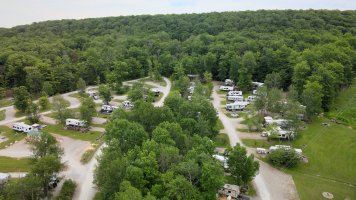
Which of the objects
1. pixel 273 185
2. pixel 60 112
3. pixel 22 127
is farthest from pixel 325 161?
pixel 22 127

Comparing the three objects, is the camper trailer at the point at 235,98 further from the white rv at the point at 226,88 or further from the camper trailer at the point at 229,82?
the camper trailer at the point at 229,82

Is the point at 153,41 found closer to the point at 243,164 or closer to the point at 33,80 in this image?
the point at 33,80

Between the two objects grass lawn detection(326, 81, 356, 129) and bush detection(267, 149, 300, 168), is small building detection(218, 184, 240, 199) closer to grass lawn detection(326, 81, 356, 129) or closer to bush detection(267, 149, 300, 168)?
bush detection(267, 149, 300, 168)

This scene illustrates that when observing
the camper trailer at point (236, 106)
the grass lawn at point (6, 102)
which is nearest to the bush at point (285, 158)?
the camper trailer at point (236, 106)

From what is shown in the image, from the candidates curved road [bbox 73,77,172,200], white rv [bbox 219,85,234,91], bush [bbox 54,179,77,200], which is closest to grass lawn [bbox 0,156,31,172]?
curved road [bbox 73,77,172,200]

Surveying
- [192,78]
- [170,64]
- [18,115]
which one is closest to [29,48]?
[18,115]
